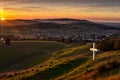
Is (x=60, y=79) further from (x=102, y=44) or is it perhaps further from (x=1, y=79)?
(x=102, y=44)

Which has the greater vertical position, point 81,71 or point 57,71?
point 81,71

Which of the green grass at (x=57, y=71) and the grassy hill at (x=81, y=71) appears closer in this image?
the grassy hill at (x=81, y=71)

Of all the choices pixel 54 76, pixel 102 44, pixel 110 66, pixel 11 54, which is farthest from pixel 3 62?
pixel 110 66

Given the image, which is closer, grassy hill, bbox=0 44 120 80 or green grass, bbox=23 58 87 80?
grassy hill, bbox=0 44 120 80

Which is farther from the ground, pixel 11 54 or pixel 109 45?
pixel 109 45

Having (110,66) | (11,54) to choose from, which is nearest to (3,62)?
(11,54)

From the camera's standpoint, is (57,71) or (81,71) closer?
(81,71)

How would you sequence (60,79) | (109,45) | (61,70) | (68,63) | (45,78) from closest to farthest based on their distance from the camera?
(60,79), (45,78), (61,70), (68,63), (109,45)

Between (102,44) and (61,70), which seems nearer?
(61,70)

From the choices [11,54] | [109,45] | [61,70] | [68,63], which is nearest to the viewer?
[61,70]

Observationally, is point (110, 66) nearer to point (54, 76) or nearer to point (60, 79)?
point (60, 79)
